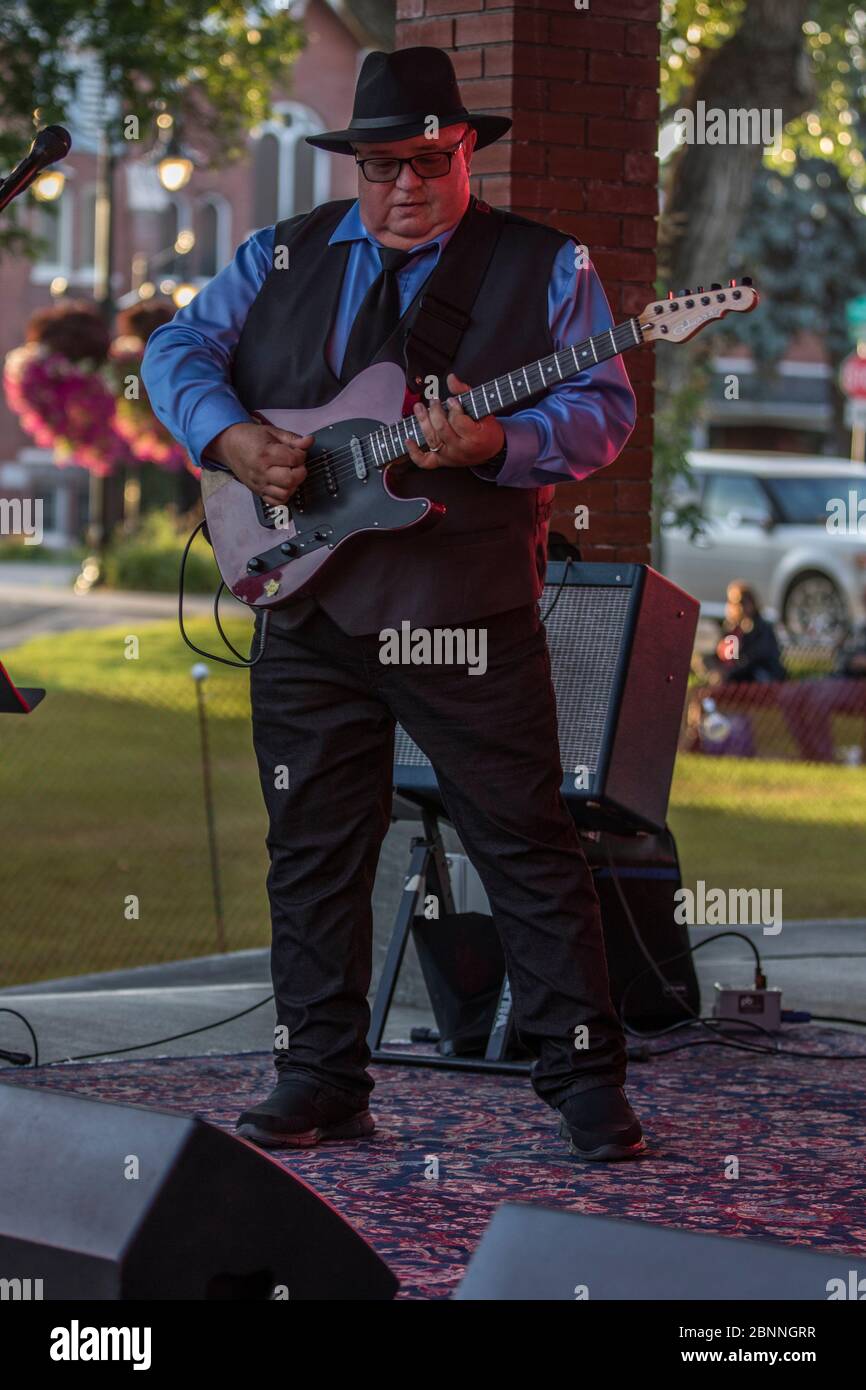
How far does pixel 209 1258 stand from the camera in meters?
2.71

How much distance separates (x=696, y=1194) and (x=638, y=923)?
157cm

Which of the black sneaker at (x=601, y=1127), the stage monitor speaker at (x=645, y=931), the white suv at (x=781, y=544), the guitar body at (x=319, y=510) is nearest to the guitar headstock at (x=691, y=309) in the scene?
the guitar body at (x=319, y=510)

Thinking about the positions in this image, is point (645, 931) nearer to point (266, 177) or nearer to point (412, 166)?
point (412, 166)

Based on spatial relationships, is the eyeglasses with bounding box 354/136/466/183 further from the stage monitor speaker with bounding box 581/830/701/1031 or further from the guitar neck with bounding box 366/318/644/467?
the stage monitor speaker with bounding box 581/830/701/1031

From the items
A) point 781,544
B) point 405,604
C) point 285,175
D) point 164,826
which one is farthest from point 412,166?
point 285,175

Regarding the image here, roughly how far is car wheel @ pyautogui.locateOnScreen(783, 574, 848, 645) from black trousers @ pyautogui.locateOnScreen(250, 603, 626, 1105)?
16.9 metres

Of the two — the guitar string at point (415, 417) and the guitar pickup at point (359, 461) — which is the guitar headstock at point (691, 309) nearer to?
the guitar string at point (415, 417)

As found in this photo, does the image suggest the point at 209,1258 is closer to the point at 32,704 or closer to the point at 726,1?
the point at 32,704

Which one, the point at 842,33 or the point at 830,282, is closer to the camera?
the point at 842,33

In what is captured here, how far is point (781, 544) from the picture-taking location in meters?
21.7

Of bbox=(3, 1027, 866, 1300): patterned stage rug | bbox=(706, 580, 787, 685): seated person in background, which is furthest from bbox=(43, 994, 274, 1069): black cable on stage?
bbox=(706, 580, 787, 685): seated person in background

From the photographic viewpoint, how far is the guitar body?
435 centimetres

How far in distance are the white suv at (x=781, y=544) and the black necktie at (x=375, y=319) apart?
16.7 m

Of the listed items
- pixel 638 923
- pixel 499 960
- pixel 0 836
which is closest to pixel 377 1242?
pixel 499 960
